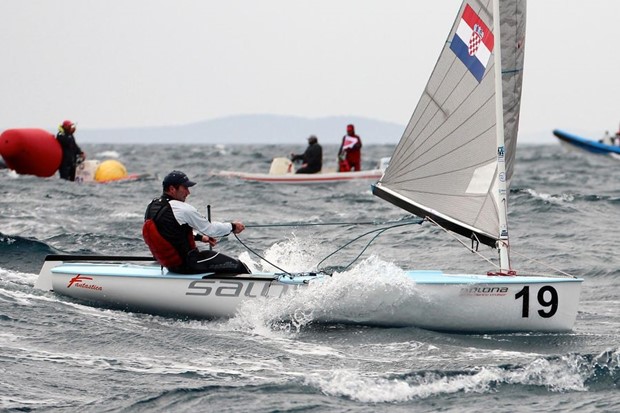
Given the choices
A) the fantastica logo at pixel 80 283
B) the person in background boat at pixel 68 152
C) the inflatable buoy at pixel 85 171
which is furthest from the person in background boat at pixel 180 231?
the inflatable buoy at pixel 85 171

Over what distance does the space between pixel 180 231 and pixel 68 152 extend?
562 inches

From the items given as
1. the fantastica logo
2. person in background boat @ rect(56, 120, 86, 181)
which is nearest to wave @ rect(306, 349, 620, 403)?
the fantastica logo

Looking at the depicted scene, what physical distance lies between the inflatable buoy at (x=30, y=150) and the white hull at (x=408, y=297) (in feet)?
42.5

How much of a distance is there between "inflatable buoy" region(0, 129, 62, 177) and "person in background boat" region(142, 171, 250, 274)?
1367 cm

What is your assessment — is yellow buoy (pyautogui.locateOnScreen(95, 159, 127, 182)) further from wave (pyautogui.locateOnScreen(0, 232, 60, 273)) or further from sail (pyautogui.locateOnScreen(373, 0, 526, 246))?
sail (pyautogui.locateOnScreen(373, 0, 526, 246))

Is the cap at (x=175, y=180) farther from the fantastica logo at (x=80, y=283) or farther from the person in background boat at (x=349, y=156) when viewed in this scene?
the person in background boat at (x=349, y=156)

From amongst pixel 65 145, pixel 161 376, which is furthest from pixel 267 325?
pixel 65 145

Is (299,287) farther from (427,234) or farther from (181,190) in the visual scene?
(427,234)

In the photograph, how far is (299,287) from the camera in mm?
8680

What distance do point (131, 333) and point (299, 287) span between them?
1520mm

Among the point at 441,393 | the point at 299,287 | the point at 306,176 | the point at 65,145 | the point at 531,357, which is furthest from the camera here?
the point at 306,176

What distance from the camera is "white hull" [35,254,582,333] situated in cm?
824

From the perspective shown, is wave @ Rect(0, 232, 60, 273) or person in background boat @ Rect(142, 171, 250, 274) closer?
person in background boat @ Rect(142, 171, 250, 274)

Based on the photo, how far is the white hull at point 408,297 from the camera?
824 cm
